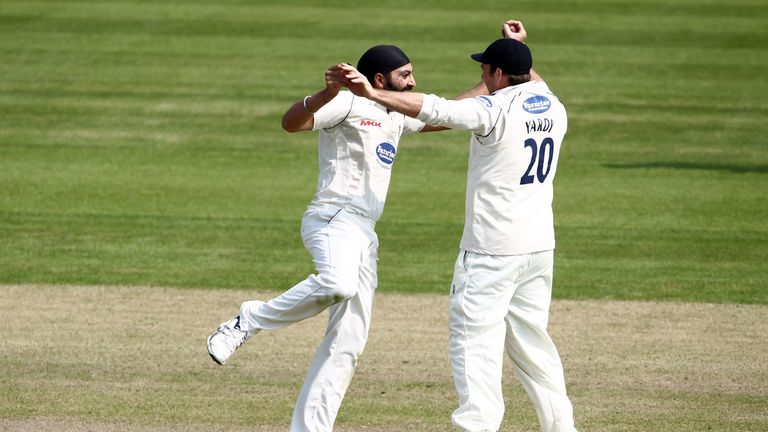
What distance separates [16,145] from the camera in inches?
738

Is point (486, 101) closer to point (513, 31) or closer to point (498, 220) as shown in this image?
point (498, 220)

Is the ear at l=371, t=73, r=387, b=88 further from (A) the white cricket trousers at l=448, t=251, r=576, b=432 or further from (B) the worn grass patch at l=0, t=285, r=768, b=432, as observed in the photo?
(B) the worn grass patch at l=0, t=285, r=768, b=432

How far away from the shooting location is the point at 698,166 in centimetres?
1794

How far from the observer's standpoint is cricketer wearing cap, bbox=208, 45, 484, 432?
6.93 m

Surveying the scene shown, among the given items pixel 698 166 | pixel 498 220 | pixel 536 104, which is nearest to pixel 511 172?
pixel 498 220

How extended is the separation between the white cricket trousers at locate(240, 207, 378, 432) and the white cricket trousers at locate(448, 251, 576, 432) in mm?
611

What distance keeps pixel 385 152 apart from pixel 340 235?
1.86 ft

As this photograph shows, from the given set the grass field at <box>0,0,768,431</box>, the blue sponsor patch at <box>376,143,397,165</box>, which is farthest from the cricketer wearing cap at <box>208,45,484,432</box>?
the grass field at <box>0,0,768,431</box>

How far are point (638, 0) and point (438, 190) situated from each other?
14.0 m

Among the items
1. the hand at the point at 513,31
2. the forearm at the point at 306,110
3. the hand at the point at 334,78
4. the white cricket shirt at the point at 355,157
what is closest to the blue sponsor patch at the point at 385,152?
the white cricket shirt at the point at 355,157

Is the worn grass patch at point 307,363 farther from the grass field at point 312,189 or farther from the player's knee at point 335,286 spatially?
the player's knee at point 335,286

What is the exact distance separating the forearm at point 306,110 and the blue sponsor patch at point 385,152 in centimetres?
44

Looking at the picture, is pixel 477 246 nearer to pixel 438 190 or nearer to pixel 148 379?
pixel 148 379

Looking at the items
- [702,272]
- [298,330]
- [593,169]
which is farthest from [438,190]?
[298,330]
